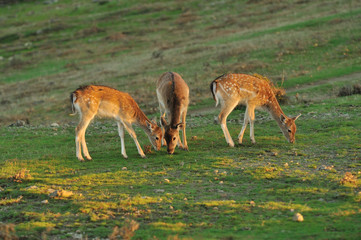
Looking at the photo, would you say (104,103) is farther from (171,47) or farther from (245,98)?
(171,47)

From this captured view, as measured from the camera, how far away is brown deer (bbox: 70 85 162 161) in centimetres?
1355

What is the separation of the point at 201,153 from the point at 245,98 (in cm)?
248

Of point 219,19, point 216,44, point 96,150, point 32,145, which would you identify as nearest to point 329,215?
point 96,150

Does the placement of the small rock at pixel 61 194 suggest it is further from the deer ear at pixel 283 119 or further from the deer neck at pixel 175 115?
the deer ear at pixel 283 119

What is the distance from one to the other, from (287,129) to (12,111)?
1848 centimetres

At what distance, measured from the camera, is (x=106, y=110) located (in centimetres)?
1397

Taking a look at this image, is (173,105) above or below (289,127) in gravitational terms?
above

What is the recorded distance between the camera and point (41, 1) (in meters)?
92.1

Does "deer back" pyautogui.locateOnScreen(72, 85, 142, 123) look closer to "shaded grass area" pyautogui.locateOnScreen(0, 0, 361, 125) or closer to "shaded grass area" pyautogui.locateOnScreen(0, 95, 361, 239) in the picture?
"shaded grass area" pyautogui.locateOnScreen(0, 95, 361, 239)

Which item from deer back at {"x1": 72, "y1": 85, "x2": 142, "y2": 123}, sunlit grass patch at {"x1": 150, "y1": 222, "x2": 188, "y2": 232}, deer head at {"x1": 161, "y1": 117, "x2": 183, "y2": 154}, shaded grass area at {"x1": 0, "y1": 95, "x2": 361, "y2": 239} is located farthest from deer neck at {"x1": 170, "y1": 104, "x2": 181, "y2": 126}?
sunlit grass patch at {"x1": 150, "y1": 222, "x2": 188, "y2": 232}

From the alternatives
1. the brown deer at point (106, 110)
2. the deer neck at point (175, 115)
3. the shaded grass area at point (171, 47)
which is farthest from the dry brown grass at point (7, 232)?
the shaded grass area at point (171, 47)

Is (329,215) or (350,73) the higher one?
(329,215)

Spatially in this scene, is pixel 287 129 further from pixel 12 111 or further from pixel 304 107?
pixel 12 111

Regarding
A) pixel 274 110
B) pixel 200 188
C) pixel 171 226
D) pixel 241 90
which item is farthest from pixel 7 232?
pixel 274 110
